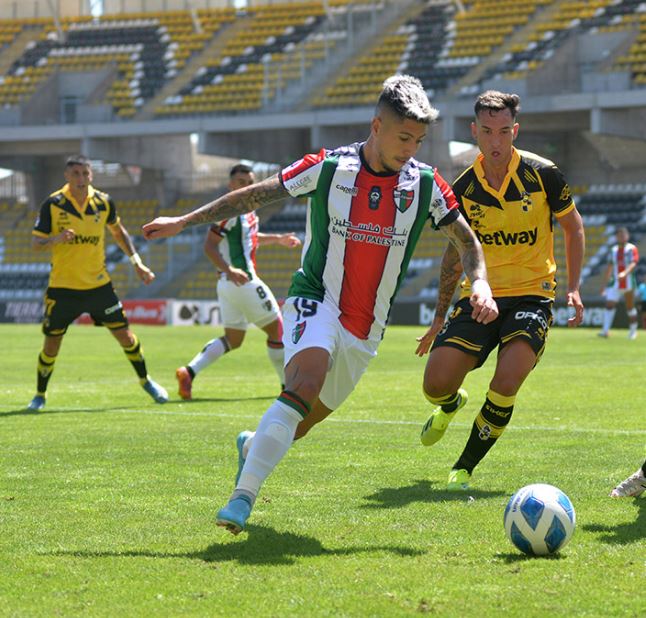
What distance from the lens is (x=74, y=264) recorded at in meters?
12.3

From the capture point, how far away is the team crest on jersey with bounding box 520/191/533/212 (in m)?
7.35

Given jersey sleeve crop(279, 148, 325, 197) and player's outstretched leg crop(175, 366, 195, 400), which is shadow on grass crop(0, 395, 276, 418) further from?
jersey sleeve crop(279, 148, 325, 197)

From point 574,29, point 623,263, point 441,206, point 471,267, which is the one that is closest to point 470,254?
point 471,267

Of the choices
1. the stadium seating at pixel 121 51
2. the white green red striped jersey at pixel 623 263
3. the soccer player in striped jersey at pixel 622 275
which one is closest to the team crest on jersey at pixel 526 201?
the soccer player in striped jersey at pixel 622 275

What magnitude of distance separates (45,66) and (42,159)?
3742mm

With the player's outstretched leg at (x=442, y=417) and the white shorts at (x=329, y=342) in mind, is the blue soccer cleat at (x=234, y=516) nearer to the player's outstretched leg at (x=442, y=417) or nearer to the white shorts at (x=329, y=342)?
the white shorts at (x=329, y=342)

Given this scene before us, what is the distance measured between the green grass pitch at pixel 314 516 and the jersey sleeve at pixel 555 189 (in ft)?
5.23

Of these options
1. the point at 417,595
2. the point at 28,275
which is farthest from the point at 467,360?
the point at 28,275

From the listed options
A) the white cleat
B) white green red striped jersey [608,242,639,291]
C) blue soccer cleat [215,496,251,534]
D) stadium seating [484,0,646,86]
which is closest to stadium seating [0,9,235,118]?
stadium seating [484,0,646,86]

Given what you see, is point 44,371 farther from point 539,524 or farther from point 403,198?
point 539,524

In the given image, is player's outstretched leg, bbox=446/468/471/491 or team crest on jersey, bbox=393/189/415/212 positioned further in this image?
player's outstretched leg, bbox=446/468/471/491

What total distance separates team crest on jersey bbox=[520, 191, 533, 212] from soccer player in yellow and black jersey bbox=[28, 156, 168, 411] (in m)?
5.52

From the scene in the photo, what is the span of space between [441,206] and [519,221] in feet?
4.89

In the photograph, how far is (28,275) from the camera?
41469 millimetres
